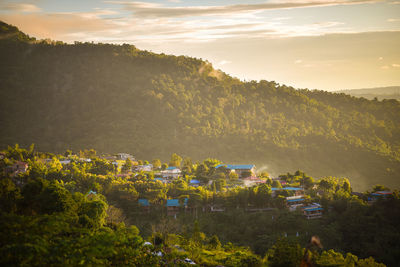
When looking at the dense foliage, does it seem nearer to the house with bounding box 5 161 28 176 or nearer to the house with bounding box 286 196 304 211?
the house with bounding box 5 161 28 176

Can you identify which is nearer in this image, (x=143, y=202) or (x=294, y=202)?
(x=294, y=202)

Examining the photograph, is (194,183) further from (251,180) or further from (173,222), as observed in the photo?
(173,222)

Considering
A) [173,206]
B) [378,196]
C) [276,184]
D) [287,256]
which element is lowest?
[173,206]

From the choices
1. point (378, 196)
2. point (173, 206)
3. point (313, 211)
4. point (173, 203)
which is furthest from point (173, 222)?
point (378, 196)

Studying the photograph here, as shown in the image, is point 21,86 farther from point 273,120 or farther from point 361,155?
point 361,155

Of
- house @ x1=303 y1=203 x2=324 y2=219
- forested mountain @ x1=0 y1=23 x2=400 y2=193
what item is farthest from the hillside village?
forested mountain @ x1=0 y1=23 x2=400 y2=193

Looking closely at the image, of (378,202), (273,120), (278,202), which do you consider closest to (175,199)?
(278,202)
